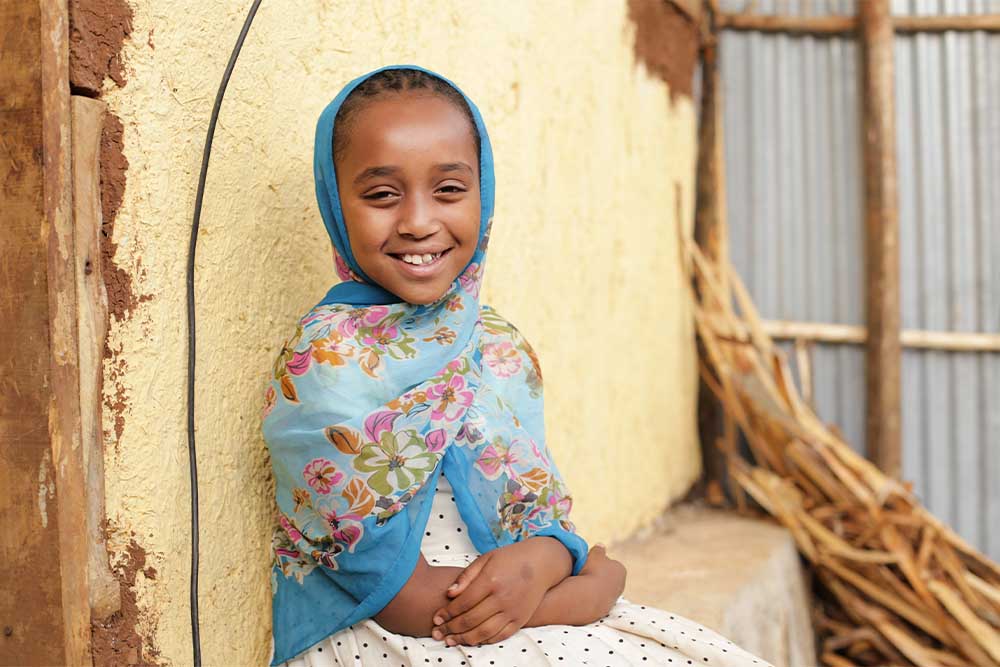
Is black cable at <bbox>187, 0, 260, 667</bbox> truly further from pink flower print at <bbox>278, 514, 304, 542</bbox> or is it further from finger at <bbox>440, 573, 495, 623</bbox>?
finger at <bbox>440, 573, 495, 623</bbox>

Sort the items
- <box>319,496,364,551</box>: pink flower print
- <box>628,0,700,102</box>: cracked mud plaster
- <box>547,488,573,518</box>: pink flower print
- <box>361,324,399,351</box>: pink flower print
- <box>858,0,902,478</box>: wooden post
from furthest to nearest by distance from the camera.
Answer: <box>858,0,902,478</box>: wooden post
<box>628,0,700,102</box>: cracked mud plaster
<box>547,488,573,518</box>: pink flower print
<box>361,324,399,351</box>: pink flower print
<box>319,496,364,551</box>: pink flower print

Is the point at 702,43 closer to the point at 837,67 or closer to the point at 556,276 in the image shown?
the point at 837,67

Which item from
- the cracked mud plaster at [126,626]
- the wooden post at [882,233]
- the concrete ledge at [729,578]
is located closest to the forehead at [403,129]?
Result: the cracked mud plaster at [126,626]

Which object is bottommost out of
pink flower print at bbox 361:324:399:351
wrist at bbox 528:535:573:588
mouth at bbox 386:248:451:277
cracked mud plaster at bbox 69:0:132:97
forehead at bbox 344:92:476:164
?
Result: wrist at bbox 528:535:573:588

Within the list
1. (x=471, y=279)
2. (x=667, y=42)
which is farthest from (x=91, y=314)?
(x=667, y=42)

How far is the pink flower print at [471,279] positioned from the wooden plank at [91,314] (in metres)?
0.59

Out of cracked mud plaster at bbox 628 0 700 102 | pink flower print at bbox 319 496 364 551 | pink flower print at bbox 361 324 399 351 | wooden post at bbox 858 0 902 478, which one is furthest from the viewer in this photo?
wooden post at bbox 858 0 902 478

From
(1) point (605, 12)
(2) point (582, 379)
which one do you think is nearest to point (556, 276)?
(2) point (582, 379)

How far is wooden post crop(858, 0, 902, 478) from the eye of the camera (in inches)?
178

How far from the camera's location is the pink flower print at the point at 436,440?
162 centimetres

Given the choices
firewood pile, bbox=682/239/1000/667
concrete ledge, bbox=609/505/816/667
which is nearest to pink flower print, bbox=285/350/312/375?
concrete ledge, bbox=609/505/816/667

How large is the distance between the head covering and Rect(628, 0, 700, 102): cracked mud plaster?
2.40m

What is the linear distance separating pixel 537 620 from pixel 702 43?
3720 mm

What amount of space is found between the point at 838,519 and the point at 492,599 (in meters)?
3.10
